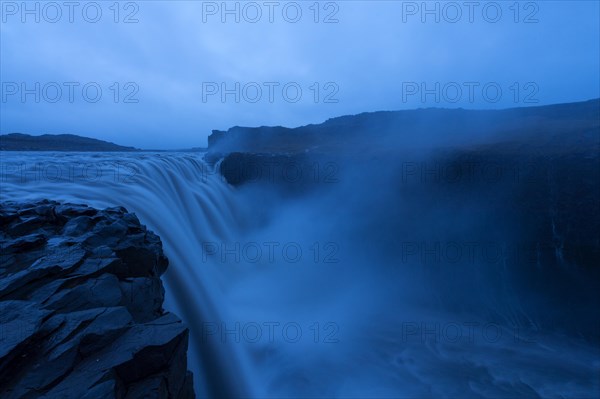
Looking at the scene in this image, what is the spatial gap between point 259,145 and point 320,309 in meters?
16.7

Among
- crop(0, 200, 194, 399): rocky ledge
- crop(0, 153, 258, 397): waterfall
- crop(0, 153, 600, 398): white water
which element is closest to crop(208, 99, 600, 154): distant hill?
crop(0, 153, 600, 398): white water

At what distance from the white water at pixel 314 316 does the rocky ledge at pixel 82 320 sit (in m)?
1.82

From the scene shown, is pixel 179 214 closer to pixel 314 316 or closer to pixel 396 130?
pixel 314 316

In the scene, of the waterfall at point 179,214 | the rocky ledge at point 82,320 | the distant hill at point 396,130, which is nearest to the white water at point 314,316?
the waterfall at point 179,214

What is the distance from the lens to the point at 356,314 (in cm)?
933

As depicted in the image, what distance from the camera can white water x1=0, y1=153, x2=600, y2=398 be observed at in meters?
6.19

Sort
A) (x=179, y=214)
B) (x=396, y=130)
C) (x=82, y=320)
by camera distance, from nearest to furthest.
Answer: (x=82, y=320) < (x=179, y=214) < (x=396, y=130)

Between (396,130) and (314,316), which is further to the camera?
(396,130)

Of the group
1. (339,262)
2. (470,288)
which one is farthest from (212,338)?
(470,288)

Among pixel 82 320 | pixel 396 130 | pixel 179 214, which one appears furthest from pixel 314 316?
pixel 396 130

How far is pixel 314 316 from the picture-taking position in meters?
8.95

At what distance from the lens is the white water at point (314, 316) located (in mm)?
6191

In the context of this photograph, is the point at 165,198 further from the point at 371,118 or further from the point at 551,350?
the point at 371,118

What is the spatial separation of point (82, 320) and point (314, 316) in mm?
6872
